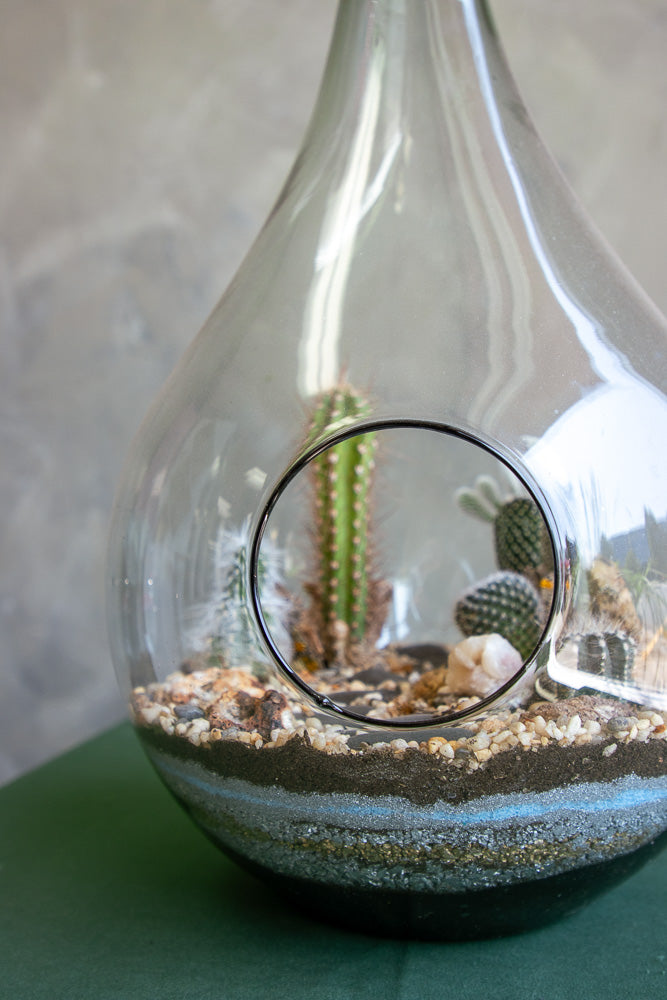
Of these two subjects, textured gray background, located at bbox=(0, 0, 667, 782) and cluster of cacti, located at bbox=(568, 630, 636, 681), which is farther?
textured gray background, located at bbox=(0, 0, 667, 782)

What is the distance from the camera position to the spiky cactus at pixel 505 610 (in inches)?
27.8

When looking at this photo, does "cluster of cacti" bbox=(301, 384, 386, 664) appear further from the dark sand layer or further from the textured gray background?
the textured gray background

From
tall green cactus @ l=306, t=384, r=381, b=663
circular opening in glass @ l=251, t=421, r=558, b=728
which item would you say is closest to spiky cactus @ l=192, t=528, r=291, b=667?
circular opening in glass @ l=251, t=421, r=558, b=728

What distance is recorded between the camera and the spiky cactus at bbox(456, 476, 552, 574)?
794 mm

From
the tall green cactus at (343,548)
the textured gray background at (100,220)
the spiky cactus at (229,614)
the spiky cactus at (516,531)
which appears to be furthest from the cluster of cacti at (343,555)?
the textured gray background at (100,220)

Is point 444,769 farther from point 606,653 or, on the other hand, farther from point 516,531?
point 516,531

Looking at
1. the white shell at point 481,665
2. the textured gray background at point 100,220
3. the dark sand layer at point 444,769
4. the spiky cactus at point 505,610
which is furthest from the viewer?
the textured gray background at point 100,220

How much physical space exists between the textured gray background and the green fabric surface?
0.86 m

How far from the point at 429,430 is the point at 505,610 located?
0.69 feet

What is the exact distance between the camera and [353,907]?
53 cm

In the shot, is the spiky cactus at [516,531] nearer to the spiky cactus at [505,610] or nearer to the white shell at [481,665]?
the spiky cactus at [505,610]

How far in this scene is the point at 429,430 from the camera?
22.2 inches

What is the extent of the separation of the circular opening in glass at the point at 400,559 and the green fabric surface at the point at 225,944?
18cm

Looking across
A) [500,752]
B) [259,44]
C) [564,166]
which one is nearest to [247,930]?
[500,752]
